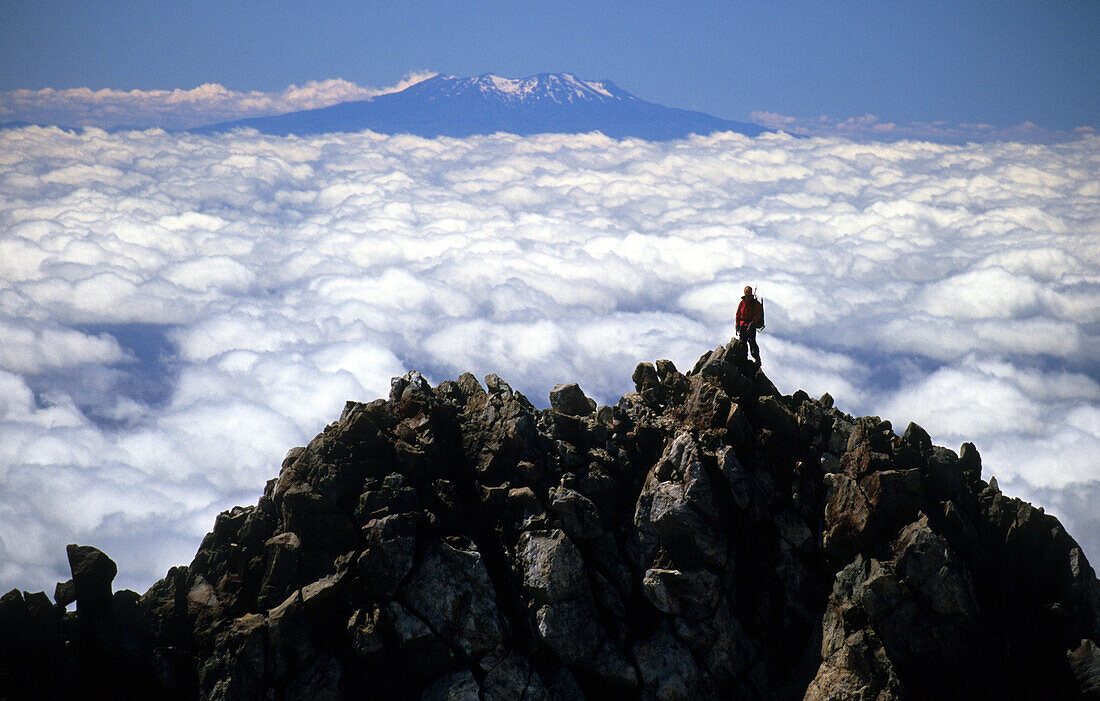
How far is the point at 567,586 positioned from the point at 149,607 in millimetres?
21170

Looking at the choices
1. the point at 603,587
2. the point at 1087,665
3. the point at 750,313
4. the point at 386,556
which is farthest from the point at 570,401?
the point at 1087,665

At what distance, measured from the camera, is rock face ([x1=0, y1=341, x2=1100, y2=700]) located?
31031mm

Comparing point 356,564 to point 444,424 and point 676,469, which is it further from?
point 676,469

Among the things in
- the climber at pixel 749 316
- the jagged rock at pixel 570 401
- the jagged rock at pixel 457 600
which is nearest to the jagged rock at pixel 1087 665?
the climber at pixel 749 316

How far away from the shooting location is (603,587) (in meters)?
34.2

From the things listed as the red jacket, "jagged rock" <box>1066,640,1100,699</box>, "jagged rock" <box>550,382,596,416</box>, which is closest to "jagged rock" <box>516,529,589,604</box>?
"jagged rock" <box>550,382,596,416</box>

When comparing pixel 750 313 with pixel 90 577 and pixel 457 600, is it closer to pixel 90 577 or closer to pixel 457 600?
pixel 457 600

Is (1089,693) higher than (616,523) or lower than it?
lower

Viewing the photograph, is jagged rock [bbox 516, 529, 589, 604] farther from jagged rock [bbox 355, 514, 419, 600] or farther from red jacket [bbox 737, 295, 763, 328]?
red jacket [bbox 737, 295, 763, 328]

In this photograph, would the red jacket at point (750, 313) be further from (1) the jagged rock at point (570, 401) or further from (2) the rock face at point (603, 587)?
(1) the jagged rock at point (570, 401)

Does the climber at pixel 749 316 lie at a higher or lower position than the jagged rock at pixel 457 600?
higher

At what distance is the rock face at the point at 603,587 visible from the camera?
31.0 metres

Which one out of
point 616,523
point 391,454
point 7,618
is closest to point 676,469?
point 616,523

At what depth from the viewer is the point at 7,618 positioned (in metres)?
31.1
